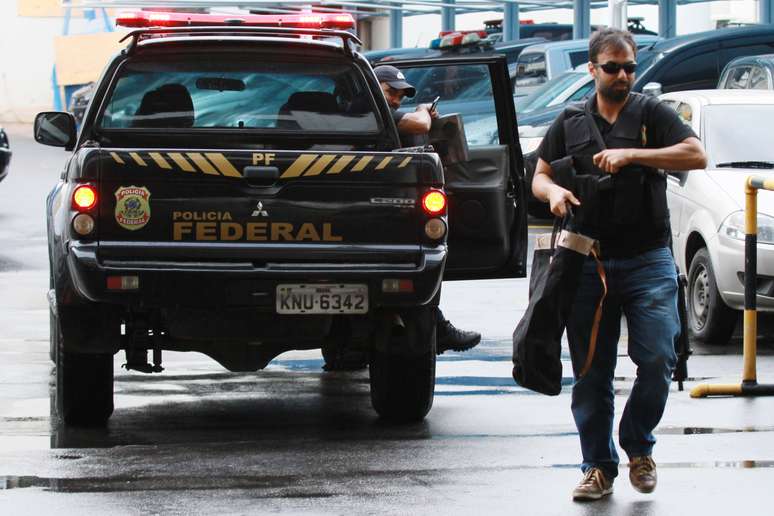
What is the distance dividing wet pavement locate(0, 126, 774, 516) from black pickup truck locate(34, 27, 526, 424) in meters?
0.39

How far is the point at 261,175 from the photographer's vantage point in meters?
7.79

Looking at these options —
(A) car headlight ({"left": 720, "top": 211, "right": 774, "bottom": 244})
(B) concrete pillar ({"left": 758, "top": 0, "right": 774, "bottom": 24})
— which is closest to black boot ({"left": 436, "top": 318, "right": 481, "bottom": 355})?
(A) car headlight ({"left": 720, "top": 211, "right": 774, "bottom": 244})

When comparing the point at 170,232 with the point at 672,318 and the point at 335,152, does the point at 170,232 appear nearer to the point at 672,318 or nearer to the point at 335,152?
the point at 335,152

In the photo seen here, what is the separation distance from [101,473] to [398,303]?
1519 mm

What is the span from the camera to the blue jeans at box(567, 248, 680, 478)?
21.8ft

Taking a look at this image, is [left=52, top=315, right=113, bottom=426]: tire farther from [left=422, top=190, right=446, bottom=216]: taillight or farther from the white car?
the white car

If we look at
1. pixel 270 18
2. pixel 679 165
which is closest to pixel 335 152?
pixel 679 165

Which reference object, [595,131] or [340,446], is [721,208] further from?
[595,131]

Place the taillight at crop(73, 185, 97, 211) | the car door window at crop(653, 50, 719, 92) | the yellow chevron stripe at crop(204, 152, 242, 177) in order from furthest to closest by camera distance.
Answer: the car door window at crop(653, 50, 719, 92) < the yellow chevron stripe at crop(204, 152, 242, 177) < the taillight at crop(73, 185, 97, 211)

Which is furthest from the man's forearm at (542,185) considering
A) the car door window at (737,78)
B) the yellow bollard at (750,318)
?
the car door window at (737,78)

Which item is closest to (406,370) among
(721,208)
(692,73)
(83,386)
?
(83,386)

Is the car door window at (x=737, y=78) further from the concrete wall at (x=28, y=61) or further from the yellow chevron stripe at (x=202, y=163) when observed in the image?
the concrete wall at (x=28, y=61)

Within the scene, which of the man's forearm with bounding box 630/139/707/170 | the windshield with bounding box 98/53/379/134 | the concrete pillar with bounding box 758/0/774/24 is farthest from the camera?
the concrete pillar with bounding box 758/0/774/24

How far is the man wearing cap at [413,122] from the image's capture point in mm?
9516
